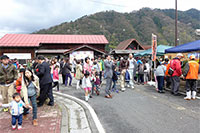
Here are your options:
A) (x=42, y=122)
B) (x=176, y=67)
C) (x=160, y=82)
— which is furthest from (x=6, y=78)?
(x=176, y=67)

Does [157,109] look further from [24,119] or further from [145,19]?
[145,19]

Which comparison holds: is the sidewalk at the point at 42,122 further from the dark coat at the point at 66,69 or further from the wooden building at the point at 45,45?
the wooden building at the point at 45,45

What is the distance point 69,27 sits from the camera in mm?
76688

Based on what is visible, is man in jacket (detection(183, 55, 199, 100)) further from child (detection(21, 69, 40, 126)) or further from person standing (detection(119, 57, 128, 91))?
child (detection(21, 69, 40, 126))

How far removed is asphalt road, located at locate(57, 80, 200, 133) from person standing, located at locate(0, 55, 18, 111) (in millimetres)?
2941

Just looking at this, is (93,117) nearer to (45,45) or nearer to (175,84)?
(175,84)

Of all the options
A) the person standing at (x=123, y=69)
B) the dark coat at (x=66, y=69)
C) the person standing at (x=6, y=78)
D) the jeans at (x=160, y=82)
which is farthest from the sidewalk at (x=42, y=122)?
the jeans at (x=160, y=82)

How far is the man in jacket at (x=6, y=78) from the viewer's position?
488 centimetres

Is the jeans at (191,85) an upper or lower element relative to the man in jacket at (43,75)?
lower

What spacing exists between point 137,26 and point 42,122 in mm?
86058

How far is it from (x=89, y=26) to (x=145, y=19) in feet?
112

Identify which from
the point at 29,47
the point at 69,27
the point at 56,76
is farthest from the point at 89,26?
the point at 56,76

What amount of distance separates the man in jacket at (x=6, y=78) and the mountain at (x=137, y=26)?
61269mm

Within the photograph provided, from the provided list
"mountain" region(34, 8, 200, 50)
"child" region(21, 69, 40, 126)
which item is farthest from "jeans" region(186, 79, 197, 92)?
"mountain" region(34, 8, 200, 50)
